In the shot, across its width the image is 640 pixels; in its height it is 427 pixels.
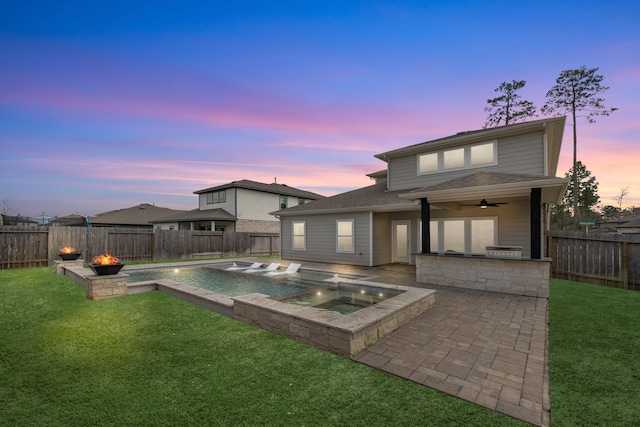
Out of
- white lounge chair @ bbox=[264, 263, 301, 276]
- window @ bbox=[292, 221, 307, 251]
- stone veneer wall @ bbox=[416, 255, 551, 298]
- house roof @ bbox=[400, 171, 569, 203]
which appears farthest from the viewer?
window @ bbox=[292, 221, 307, 251]

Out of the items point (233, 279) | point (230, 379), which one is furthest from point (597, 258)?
point (233, 279)

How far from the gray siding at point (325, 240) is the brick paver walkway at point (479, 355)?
6955mm

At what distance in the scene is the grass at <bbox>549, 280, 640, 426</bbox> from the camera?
2551 mm

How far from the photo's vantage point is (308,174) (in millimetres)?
24172

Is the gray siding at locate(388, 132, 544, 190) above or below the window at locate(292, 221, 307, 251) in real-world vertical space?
above

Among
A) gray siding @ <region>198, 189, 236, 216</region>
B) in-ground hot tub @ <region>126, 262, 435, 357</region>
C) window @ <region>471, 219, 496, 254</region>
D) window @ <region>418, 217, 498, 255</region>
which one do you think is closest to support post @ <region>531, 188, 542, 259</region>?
window @ <region>418, 217, 498, 255</region>

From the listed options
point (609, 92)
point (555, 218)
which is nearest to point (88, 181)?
point (609, 92)

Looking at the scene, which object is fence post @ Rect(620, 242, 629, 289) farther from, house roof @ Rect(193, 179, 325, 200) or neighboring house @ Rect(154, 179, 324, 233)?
house roof @ Rect(193, 179, 325, 200)

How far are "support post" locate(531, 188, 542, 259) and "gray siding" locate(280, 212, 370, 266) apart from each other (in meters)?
6.34

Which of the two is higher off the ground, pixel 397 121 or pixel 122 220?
pixel 397 121

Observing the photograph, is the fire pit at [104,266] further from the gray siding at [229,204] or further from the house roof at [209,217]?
the gray siding at [229,204]

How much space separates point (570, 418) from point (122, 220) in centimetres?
3775

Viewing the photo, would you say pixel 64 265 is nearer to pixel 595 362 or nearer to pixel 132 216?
pixel 595 362

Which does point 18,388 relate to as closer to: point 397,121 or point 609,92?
point 397,121
